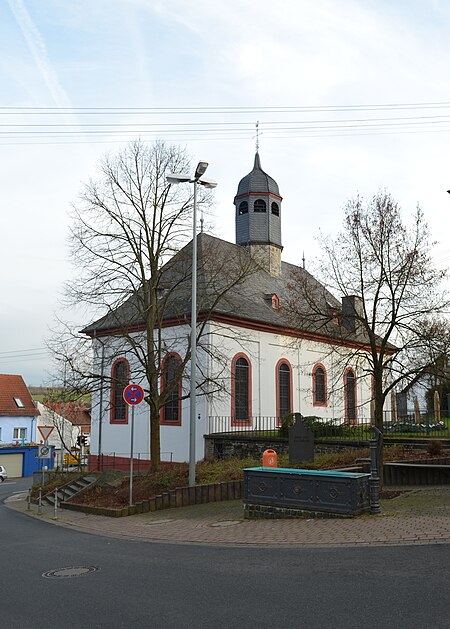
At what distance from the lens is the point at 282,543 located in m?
10.0

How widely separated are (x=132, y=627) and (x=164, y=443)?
22.7 meters

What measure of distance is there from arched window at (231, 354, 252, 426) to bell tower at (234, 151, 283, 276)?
28.9 ft

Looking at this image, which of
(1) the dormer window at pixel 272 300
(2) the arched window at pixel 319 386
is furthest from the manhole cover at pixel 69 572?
(2) the arched window at pixel 319 386

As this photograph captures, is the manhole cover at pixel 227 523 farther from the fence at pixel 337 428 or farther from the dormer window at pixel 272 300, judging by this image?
the dormer window at pixel 272 300

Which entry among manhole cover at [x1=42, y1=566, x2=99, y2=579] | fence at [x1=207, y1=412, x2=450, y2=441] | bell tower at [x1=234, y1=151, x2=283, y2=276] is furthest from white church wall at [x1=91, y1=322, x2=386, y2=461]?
manhole cover at [x1=42, y1=566, x2=99, y2=579]

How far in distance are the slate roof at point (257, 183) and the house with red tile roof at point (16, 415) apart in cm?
3404

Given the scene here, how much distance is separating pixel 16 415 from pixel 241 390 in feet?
118

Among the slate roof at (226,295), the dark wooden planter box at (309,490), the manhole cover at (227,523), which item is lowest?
the manhole cover at (227,523)

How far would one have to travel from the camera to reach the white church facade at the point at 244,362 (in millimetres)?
27080

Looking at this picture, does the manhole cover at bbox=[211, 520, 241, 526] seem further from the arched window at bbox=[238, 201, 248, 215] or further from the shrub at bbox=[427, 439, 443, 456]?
the arched window at bbox=[238, 201, 248, 215]

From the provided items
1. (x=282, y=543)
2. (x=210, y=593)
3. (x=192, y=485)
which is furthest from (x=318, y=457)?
(x=210, y=593)

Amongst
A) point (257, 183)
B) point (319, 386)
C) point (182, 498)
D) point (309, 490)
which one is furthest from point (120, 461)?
point (309, 490)

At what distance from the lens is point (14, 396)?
6028 cm

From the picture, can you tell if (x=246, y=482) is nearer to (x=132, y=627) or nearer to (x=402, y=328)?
(x=402, y=328)
